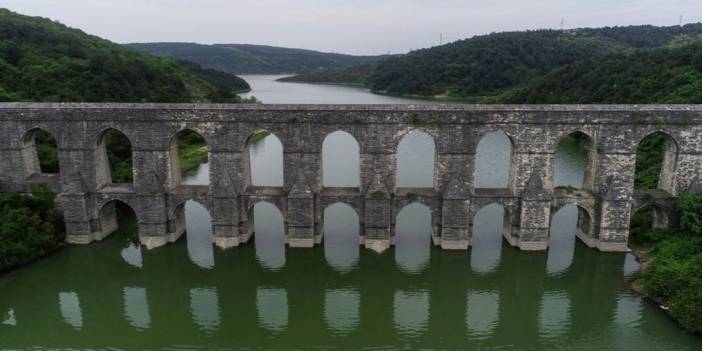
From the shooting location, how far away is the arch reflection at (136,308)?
57.5ft

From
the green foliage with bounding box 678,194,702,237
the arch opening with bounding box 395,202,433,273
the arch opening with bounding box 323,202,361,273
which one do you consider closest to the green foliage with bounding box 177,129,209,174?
the arch opening with bounding box 323,202,361,273

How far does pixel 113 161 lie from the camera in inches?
1209

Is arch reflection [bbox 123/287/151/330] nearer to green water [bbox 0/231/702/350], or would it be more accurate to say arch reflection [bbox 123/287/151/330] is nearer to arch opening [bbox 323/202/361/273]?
green water [bbox 0/231/702/350]

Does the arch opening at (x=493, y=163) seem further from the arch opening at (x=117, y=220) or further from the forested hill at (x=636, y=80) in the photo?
the arch opening at (x=117, y=220)

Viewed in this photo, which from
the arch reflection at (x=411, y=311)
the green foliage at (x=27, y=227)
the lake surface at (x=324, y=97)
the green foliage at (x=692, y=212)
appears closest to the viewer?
the arch reflection at (x=411, y=311)

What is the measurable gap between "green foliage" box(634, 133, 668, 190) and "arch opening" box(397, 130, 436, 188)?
1107cm

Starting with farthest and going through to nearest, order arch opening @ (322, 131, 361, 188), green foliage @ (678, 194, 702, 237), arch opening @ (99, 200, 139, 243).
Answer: arch opening @ (322, 131, 361, 188), arch opening @ (99, 200, 139, 243), green foliage @ (678, 194, 702, 237)

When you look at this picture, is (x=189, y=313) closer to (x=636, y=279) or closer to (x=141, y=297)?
(x=141, y=297)

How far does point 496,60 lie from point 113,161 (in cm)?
7219

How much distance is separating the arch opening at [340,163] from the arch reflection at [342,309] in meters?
11.7

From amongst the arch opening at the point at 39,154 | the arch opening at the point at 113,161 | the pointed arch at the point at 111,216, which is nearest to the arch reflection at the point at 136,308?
the pointed arch at the point at 111,216

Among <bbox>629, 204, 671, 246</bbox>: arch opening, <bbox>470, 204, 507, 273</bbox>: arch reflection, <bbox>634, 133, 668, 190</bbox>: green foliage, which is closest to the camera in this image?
<bbox>470, 204, 507, 273</bbox>: arch reflection

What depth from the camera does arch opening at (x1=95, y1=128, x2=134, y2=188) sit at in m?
22.7

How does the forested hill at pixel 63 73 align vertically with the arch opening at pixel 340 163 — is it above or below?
above
